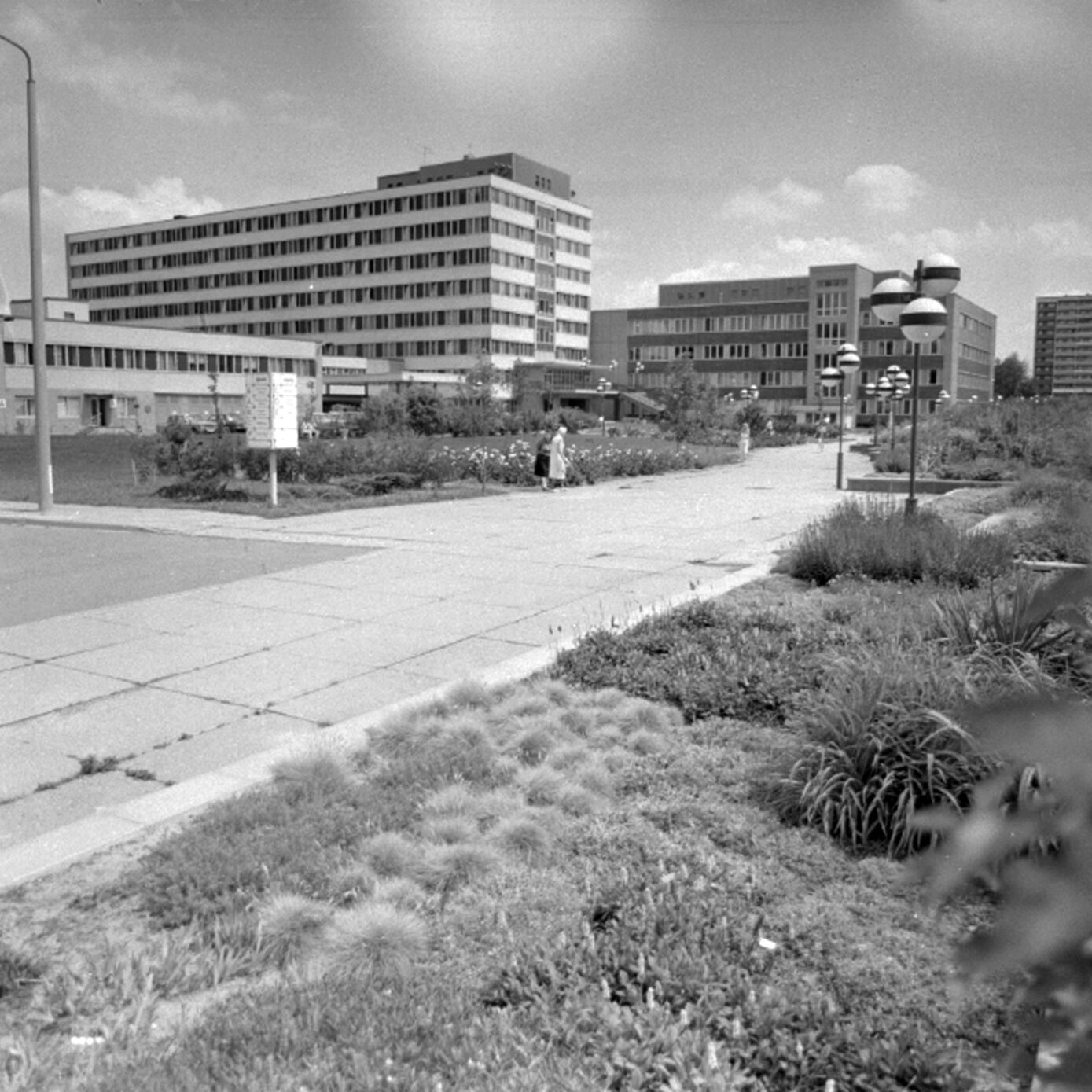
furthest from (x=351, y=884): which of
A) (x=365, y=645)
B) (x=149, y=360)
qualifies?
(x=149, y=360)

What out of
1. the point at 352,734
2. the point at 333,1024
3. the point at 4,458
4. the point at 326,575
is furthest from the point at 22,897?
the point at 4,458

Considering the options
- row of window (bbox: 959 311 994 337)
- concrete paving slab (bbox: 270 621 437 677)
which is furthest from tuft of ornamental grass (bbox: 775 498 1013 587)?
row of window (bbox: 959 311 994 337)

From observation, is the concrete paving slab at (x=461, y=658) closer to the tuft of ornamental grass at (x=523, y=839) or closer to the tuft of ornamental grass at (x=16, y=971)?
the tuft of ornamental grass at (x=523, y=839)

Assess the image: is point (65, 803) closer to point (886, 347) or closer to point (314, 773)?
point (314, 773)

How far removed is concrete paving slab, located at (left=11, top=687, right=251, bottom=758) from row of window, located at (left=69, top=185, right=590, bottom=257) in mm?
115318

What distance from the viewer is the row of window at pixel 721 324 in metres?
126

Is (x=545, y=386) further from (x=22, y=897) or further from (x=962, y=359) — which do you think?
(x=22, y=897)

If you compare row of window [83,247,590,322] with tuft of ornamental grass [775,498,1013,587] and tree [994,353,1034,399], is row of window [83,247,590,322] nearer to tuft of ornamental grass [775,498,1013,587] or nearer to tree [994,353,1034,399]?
tree [994,353,1034,399]

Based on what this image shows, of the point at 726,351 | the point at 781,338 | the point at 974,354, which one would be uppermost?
the point at 781,338

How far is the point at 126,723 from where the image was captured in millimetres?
6367

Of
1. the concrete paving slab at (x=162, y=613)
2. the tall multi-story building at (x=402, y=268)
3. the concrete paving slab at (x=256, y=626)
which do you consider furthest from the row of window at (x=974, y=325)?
the concrete paving slab at (x=256, y=626)

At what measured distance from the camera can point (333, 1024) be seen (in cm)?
283

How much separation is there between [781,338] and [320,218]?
54107mm

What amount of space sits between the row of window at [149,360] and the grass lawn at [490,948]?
73219mm
